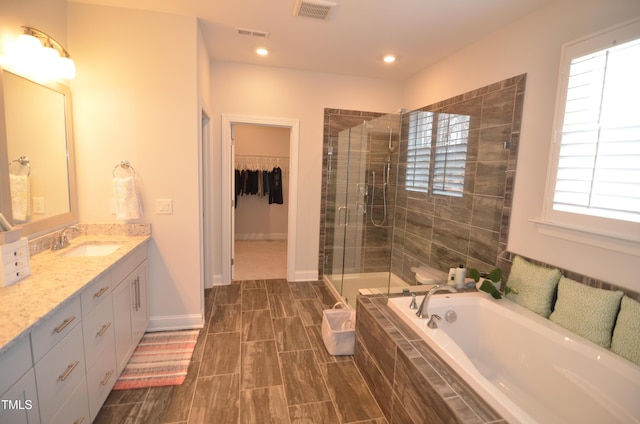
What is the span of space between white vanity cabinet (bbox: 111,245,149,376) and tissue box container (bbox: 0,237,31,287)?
438 mm

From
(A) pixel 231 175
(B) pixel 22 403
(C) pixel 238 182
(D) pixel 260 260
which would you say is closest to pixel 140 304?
(B) pixel 22 403

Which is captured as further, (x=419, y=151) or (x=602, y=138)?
(x=419, y=151)

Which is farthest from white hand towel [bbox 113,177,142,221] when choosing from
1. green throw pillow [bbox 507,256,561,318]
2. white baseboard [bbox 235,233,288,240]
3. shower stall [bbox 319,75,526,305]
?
white baseboard [bbox 235,233,288,240]

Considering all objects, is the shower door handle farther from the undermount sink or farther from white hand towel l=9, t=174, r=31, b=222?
white hand towel l=9, t=174, r=31, b=222

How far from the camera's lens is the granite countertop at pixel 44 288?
3.86ft

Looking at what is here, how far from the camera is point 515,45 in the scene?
8.11 feet

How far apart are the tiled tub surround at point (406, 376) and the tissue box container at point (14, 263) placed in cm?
209

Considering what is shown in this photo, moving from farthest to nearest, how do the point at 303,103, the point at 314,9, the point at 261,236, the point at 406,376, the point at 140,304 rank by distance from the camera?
the point at 261,236 < the point at 303,103 < the point at 140,304 < the point at 314,9 < the point at 406,376

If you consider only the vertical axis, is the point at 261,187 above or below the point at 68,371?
above

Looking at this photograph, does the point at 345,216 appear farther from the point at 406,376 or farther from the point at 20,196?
the point at 20,196

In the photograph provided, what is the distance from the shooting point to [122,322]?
7.06ft

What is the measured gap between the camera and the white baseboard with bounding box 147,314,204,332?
2.84m

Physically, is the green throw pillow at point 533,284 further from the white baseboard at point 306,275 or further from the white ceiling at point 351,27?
the white baseboard at point 306,275

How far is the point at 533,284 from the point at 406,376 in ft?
4.08
